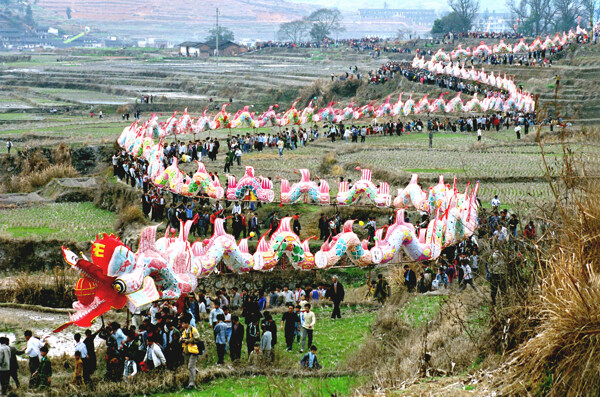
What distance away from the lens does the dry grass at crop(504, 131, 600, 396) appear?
25.3 ft

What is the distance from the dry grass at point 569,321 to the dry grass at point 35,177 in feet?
91.0

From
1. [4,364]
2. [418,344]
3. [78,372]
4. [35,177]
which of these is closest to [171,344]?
[78,372]

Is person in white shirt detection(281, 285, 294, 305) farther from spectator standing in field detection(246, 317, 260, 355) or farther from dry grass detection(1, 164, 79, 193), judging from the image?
dry grass detection(1, 164, 79, 193)

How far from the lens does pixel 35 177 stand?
111 feet

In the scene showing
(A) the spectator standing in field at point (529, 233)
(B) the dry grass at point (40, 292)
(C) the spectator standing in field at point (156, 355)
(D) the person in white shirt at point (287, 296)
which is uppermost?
(A) the spectator standing in field at point (529, 233)

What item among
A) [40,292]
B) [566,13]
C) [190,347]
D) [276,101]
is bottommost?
[40,292]

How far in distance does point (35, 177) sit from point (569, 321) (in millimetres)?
29588

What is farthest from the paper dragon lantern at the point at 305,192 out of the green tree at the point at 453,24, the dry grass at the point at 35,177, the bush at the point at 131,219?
the green tree at the point at 453,24

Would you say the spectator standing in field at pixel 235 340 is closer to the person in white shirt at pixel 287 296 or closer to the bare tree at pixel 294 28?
the person in white shirt at pixel 287 296

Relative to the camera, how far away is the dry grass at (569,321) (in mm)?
7727

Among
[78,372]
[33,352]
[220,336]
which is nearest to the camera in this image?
[78,372]

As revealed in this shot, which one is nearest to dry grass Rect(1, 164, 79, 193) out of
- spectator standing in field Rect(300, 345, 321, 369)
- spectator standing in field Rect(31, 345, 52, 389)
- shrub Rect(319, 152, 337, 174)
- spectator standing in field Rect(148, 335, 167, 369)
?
shrub Rect(319, 152, 337, 174)

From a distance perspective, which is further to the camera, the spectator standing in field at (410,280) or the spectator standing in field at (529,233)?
the spectator standing in field at (410,280)

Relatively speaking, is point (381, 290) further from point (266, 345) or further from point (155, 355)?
point (155, 355)
